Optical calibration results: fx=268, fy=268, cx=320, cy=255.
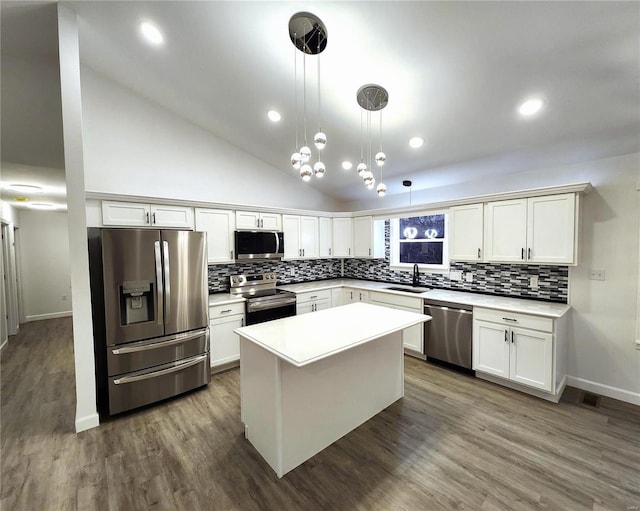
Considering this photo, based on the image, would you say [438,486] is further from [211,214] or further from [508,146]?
[211,214]

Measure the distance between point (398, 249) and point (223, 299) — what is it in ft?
9.72

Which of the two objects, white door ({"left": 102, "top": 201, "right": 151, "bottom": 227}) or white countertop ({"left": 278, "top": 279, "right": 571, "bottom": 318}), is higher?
white door ({"left": 102, "top": 201, "right": 151, "bottom": 227})

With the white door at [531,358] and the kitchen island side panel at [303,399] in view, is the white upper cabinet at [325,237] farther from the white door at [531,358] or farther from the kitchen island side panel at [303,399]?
the white door at [531,358]

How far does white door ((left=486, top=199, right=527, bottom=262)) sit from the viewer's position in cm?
298

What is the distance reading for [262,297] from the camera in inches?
143

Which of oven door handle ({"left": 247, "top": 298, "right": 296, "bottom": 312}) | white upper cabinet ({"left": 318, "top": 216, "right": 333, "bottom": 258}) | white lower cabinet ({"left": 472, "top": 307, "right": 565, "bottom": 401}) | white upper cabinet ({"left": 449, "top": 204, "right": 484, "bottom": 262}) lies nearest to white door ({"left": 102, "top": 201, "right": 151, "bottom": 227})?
oven door handle ({"left": 247, "top": 298, "right": 296, "bottom": 312})

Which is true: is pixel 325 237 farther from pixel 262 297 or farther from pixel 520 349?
pixel 520 349

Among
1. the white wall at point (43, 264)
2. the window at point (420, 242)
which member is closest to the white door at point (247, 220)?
the window at point (420, 242)

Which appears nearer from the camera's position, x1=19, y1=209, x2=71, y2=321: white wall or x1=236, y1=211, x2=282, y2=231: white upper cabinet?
x1=236, y1=211, x2=282, y2=231: white upper cabinet

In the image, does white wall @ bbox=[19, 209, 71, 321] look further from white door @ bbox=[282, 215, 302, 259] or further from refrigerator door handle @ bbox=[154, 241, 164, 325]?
white door @ bbox=[282, 215, 302, 259]

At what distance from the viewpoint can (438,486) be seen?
68.2 inches

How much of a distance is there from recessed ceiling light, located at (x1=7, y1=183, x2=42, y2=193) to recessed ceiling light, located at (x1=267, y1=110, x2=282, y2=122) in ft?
14.3

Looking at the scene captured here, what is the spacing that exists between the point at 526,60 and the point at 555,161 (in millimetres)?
1549

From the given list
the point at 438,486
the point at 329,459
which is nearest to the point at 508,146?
the point at 438,486
